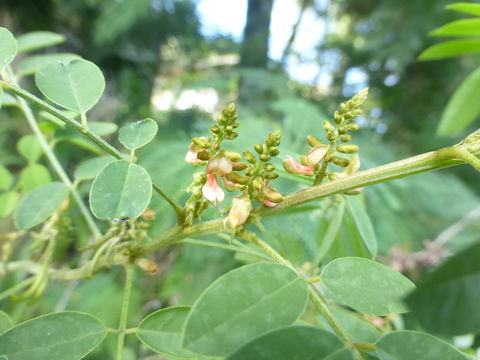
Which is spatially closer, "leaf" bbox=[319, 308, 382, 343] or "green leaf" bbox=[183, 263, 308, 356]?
"green leaf" bbox=[183, 263, 308, 356]

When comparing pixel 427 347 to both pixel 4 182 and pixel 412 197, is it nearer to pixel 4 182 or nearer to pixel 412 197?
pixel 4 182

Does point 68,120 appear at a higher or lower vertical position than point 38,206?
higher

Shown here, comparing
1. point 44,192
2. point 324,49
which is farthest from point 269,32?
point 44,192

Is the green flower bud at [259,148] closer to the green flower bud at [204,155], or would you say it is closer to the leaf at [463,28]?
the green flower bud at [204,155]

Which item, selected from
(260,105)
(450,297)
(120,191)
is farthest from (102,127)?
(260,105)

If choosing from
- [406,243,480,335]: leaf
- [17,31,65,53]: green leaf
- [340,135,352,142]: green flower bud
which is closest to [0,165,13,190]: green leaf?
[17,31,65,53]: green leaf

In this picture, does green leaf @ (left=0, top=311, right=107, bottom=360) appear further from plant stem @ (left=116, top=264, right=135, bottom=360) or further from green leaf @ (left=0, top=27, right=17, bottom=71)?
green leaf @ (left=0, top=27, right=17, bottom=71)

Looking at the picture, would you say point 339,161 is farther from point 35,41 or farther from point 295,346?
point 35,41
